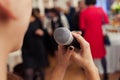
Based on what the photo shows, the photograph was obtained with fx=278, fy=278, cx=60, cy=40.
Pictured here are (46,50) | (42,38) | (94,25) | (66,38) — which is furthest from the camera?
(46,50)

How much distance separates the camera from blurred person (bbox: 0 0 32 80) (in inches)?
17.9

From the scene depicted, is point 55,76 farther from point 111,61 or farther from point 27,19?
point 111,61

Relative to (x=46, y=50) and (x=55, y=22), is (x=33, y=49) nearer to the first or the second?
(x=46, y=50)

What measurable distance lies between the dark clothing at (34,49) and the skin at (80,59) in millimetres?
2338

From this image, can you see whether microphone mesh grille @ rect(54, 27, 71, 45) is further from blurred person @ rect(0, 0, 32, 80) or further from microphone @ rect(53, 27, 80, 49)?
blurred person @ rect(0, 0, 32, 80)

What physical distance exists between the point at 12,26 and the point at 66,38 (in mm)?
265

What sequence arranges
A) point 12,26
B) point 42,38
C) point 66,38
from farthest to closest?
point 42,38 < point 66,38 < point 12,26

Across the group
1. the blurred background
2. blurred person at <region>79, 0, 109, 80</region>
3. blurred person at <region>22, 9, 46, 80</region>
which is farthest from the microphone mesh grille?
blurred person at <region>79, 0, 109, 80</region>

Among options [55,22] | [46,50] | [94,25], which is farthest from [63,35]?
[55,22]

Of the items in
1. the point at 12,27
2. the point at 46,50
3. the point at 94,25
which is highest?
the point at 12,27

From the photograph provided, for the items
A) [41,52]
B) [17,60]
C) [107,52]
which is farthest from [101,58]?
[17,60]

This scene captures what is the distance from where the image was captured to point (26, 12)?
49 cm

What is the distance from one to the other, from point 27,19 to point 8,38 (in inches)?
1.9

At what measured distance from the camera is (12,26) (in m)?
0.48
